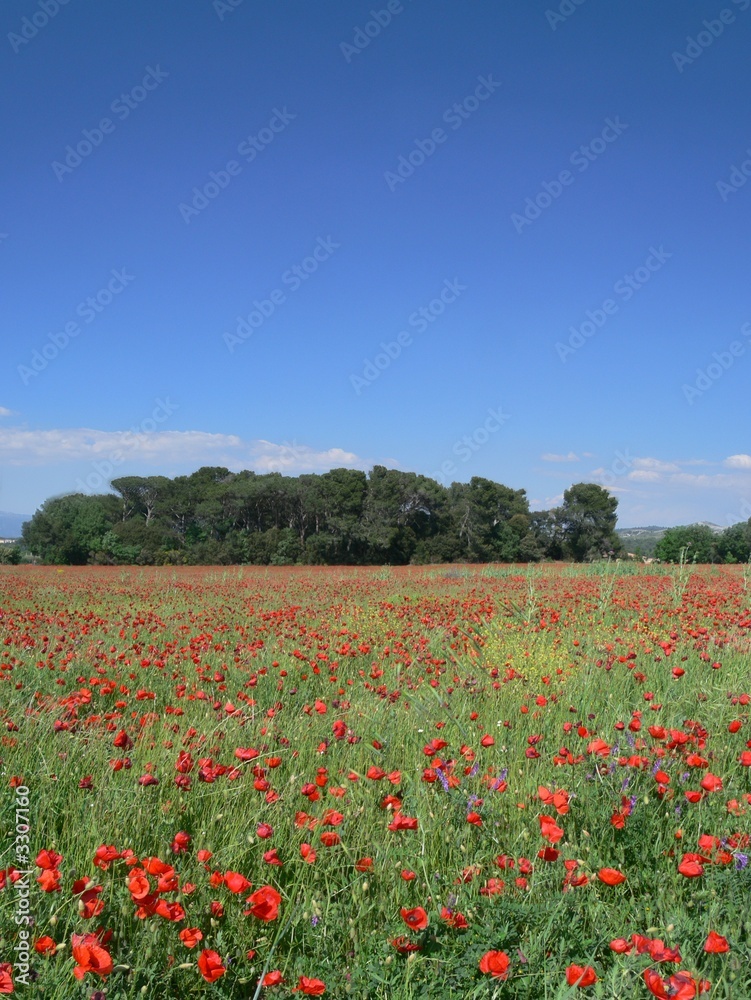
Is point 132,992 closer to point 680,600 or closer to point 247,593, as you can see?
point 680,600

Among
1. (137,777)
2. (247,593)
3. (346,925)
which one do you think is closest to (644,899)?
(346,925)

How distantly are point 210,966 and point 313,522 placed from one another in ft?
132

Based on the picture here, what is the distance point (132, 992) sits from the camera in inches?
69.3

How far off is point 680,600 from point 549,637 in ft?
10.4

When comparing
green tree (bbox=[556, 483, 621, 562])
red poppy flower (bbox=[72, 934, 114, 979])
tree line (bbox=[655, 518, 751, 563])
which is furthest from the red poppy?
green tree (bbox=[556, 483, 621, 562])

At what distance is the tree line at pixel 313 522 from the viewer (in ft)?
123

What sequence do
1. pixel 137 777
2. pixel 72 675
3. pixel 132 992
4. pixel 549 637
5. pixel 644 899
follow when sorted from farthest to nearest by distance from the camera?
1. pixel 549 637
2. pixel 72 675
3. pixel 137 777
4. pixel 644 899
5. pixel 132 992

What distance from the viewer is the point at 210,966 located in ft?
5.33

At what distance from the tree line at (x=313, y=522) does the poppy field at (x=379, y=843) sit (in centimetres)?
3230

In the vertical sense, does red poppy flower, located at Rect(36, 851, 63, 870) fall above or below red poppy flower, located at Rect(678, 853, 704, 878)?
above

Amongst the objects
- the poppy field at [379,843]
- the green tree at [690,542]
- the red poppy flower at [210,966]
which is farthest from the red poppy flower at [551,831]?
the green tree at [690,542]

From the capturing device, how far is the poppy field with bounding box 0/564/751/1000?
1.82m

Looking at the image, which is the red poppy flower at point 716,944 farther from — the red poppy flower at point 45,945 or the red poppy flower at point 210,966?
the red poppy flower at point 45,945

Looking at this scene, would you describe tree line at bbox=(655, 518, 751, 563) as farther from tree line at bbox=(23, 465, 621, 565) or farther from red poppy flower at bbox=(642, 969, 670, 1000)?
red poppy flower at bbox=(642, 969, 670, 1000)
